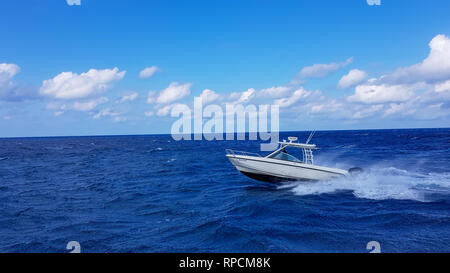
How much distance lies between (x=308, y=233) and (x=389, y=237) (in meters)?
2.98

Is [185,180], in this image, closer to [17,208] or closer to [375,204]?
[17,208]

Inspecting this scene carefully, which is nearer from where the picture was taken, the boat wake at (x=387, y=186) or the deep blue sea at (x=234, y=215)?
the deep blue sea at (x=234, y=215)

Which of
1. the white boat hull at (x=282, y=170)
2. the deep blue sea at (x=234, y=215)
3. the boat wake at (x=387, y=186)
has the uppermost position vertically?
the white boat hull at (x=282, y=170)

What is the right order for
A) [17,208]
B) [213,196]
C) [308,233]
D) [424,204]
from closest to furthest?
[308,233] → [424,204] → [17,208] → [213,196]

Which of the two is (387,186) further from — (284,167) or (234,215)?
(234,215)

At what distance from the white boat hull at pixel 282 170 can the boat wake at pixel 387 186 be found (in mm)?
501

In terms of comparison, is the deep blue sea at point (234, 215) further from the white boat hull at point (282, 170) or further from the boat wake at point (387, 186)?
the white boat hull at point (282, 170)

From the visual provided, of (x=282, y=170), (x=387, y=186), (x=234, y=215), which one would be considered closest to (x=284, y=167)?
(x=282, y=170)

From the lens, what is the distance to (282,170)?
749 inches

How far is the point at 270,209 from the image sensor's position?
14.7 m

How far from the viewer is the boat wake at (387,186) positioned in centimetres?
1625

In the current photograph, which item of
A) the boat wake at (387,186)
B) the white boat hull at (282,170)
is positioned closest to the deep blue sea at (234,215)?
the boat wake at (387,186)

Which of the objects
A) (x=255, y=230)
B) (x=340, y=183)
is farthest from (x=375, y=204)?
(x=255, y=230)
